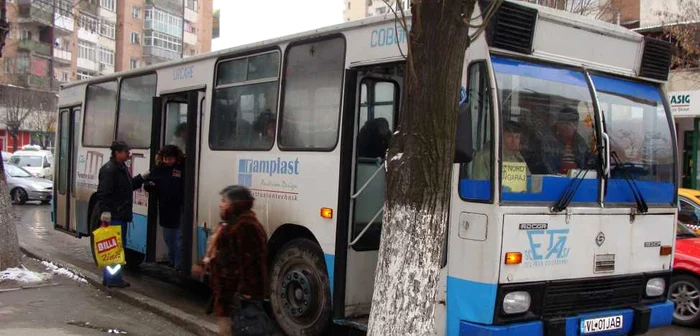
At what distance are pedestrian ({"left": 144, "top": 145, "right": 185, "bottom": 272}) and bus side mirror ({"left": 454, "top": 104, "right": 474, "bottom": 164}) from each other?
476 cm

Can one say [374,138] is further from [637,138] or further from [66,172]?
[66,172]

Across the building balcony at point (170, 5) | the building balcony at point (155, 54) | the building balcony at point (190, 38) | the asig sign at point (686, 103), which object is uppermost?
the building balcony at point (170, 5)

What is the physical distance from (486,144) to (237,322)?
2.18 meters

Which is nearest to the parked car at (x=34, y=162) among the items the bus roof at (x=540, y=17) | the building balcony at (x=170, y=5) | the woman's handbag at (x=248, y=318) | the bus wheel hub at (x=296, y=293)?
the bus roof at (x=540, y=17)

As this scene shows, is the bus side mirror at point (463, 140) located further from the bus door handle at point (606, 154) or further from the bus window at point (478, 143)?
the bus door handle at point (606, 154)

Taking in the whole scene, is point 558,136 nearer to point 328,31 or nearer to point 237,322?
point 328,31

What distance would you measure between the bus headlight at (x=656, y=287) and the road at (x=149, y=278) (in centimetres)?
178

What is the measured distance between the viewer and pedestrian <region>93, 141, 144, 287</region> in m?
7.84

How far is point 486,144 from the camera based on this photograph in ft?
15.0

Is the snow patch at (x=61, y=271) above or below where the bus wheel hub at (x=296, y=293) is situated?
below

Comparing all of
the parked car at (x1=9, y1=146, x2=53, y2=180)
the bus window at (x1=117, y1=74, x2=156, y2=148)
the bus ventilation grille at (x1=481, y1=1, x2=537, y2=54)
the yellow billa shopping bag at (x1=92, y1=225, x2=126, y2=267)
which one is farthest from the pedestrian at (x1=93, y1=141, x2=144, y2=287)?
the parked car at (x1=9, y1=146, x2=53, y2=180)

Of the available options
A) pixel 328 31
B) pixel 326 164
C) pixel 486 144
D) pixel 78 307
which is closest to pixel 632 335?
pixel 486 144

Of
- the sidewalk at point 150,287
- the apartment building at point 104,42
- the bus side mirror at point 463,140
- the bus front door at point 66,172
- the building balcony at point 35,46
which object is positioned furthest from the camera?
the building balcony at point 35,46

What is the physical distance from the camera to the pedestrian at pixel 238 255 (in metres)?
4.55
